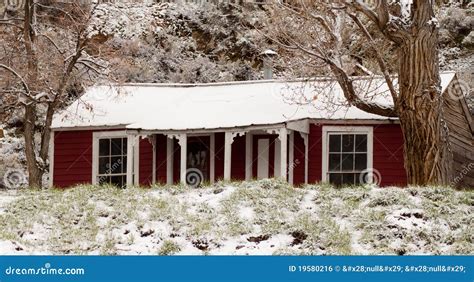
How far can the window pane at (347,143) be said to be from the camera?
2350 centimetres

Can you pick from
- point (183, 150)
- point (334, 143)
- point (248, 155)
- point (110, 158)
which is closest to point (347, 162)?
point (334, 143)

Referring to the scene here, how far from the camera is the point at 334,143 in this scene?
23.6 metres

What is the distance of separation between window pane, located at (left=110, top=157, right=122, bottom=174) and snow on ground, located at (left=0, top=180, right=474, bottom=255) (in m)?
9.78

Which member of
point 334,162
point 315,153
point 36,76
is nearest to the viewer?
point 334,162

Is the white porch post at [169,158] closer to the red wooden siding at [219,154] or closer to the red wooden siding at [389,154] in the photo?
the red wooden siding at [219,154]

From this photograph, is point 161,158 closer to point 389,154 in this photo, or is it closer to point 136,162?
point 136,162

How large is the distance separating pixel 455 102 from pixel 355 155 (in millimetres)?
3450

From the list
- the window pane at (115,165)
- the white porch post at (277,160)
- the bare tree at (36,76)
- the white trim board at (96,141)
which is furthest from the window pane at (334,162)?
the bare tree at (36,76)

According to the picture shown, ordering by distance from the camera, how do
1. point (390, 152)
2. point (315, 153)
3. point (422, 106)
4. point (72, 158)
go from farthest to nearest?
point (72, 158), point (315, 153), point (390, 152), point (422, 106)

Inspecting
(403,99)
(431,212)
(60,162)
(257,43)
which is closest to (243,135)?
(60,162)

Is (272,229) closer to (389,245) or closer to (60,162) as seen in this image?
(389,245)

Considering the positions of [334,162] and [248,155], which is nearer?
[334,162]

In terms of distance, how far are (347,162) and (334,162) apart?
0.37m

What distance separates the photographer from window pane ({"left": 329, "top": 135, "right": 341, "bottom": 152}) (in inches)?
929
